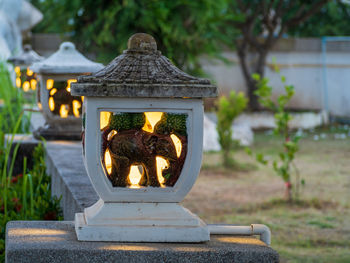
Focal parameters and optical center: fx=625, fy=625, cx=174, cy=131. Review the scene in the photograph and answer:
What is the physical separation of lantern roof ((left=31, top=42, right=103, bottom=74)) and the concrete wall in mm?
11413

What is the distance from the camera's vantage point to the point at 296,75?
16.2 metres

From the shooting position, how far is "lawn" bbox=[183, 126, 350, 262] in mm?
4633

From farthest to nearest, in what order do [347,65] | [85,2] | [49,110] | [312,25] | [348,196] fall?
[312,25]
[347,65]
[85,2]
[348,196]
[49,110]

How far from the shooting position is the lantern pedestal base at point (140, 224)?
6.70 feet

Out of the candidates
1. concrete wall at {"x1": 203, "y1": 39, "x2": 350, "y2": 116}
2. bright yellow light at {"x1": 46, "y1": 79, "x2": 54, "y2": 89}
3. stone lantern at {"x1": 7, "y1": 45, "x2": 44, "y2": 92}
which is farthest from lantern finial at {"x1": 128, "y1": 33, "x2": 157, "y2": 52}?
concrete wall at {"x1": 203, "y1": 39, "x2": 350, "y2": 116}

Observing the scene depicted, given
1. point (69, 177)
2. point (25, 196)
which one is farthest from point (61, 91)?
point (69, 177)

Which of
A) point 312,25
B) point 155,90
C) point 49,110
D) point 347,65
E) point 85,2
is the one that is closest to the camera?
point 155,90

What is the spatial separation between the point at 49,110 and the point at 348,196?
3.47 metres

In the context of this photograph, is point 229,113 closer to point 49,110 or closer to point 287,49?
point 49,110

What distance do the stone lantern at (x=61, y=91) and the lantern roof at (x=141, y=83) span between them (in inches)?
93.5

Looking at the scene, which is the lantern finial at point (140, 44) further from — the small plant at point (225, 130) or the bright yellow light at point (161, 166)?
the small plant at point (225, 130)

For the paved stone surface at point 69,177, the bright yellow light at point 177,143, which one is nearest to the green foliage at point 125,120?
the bright yellow light at point 177,143

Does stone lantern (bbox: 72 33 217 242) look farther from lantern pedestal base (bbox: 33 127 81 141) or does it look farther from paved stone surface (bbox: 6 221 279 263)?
lantern pedestal base (bbox: 33 127 81 141)

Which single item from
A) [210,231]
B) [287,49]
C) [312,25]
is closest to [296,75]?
[287,49]
